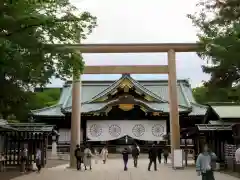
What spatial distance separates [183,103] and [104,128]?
29.4 ft

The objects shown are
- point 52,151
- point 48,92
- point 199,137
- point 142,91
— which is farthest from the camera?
point 48,92

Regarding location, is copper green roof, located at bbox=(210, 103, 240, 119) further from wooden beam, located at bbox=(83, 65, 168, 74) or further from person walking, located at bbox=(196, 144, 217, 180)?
person walking, located at bbox=(196, 144, 217, 180)

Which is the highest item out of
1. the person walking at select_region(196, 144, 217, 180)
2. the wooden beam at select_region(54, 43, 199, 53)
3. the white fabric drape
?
the wooden beam at select_region(54, 43, 199, 53)

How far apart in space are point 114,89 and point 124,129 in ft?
13.2

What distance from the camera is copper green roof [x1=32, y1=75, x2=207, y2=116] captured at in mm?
39656

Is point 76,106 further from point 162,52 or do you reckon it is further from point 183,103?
point 183,103

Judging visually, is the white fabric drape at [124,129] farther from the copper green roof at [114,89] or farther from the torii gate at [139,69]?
the torii gate at [139,69]

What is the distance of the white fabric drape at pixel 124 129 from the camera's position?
39.8 metres

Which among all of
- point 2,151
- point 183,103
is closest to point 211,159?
point 2,151

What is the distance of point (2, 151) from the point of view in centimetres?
2302

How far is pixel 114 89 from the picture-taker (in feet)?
133

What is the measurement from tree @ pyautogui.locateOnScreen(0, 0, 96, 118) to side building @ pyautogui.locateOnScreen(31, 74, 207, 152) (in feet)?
74.2

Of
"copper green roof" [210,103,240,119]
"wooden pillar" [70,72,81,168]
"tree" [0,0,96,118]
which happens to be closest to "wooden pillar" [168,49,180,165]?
"copper green roof" [210,103,240,119]

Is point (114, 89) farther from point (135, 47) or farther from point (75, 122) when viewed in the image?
point (135, 47)
